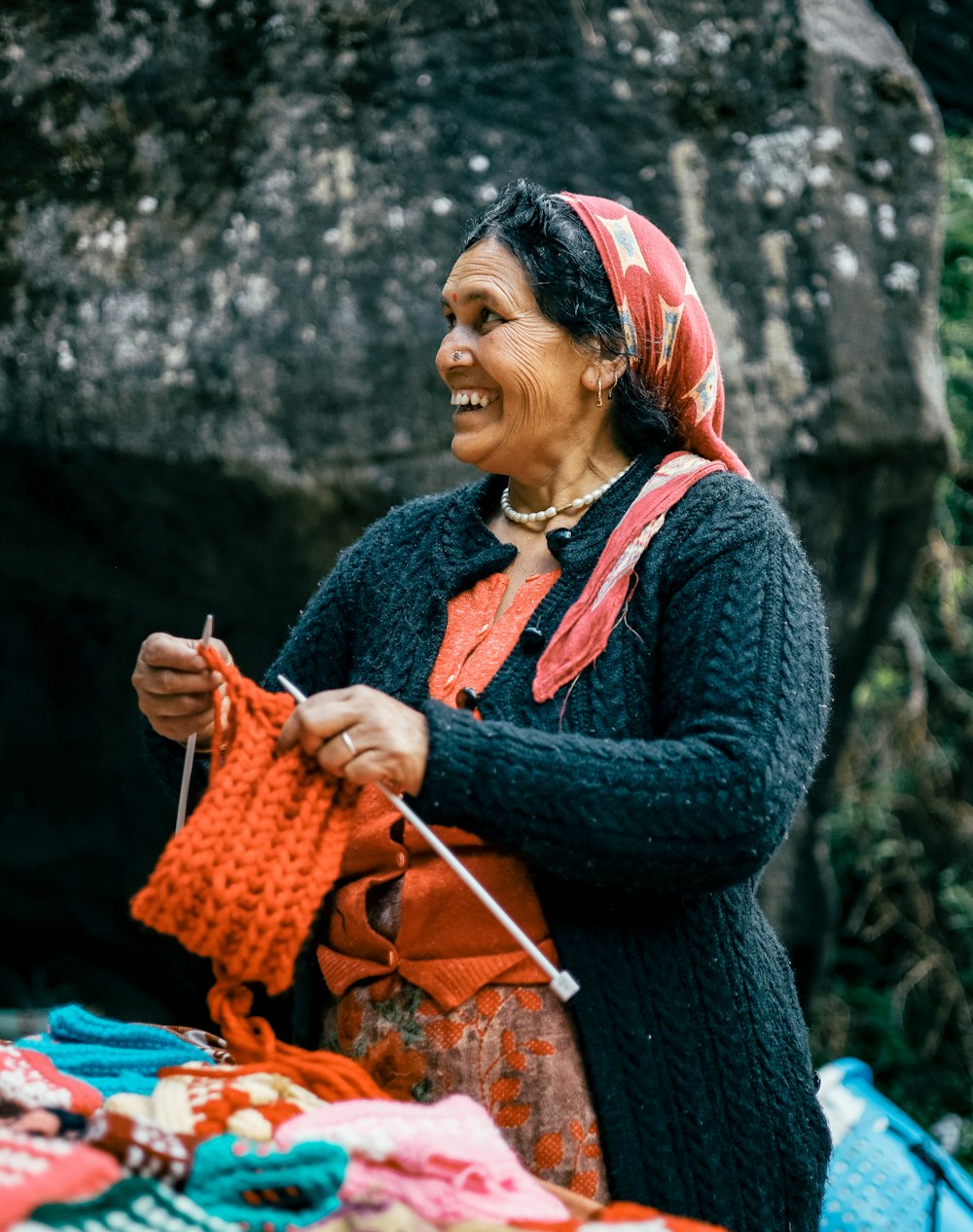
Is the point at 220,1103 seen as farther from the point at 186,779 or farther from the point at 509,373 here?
the point at 509,373

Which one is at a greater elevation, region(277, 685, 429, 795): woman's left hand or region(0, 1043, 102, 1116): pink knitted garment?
region(277, 685, 429, 795): woman's left hand

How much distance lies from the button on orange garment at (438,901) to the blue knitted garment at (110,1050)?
0.23 metres

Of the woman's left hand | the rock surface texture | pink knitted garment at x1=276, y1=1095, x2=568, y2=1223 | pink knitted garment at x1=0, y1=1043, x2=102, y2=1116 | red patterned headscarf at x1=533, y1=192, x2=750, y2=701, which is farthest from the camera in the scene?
the rock surface texture

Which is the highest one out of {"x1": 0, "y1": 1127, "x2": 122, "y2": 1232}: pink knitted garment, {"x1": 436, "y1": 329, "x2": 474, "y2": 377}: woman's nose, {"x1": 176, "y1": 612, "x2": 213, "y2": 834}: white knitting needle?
{"x1": 436, "y1": 329, "x2": 474, "y2": 377}: woman's nose

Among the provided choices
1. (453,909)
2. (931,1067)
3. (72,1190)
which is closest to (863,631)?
(931,1067)

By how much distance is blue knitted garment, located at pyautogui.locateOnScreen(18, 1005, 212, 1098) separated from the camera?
1479mm

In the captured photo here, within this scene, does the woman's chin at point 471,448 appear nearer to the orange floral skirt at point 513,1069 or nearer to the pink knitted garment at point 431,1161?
the orange floral skirt at point 513,1069

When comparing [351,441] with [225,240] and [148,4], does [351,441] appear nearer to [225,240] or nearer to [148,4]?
[225,240]

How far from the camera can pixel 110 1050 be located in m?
1.53

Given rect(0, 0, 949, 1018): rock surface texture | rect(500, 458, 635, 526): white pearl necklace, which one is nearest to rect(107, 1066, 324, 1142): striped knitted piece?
rect(500, 458, 635, 526): white pearl necklace

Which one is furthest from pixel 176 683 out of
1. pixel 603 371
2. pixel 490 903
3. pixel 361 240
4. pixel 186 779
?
pixel 361 240

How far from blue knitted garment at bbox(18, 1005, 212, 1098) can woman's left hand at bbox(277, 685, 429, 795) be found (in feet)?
1.26

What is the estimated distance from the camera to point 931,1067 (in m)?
4.00

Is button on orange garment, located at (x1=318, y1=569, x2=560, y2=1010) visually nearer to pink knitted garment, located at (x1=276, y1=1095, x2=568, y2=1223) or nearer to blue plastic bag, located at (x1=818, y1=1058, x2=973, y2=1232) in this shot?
pink knitted garment, located at (x1=276, y1=1095, x2=568, y2=1223)
